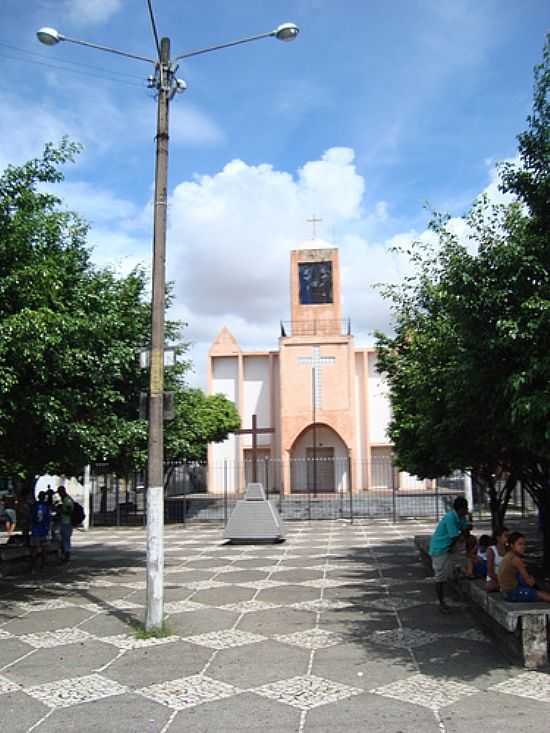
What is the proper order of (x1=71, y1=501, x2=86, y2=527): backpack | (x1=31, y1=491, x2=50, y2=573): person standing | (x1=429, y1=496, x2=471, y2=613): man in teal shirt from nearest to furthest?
(x1=429, y1=496, x2=471, y2=613): man in teal shirt < (x1=31, y1=491, x2=50, y2=573): person standing < (x1=71, y1=501, x2=86, y2=527): backpack

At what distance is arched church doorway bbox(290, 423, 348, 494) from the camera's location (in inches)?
1535

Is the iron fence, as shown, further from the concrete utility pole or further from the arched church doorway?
the concrete utility pole

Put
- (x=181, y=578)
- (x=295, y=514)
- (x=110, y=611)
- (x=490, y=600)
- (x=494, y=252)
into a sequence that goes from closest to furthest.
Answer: (x=494, y=252), (x=490, y=600), (x=110, y=611), (x=181, y=578), (x=295, y=514)

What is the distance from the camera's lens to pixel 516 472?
12883 millimetres

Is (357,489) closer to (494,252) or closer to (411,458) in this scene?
(411,458)

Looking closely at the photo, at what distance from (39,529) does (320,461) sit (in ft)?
89.8

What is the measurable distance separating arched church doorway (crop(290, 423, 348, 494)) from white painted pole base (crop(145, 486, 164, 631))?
3036 centimetres

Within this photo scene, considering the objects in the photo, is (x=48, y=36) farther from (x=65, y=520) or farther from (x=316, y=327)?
(x=316, y=327)

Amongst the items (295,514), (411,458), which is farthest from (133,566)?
(295,514)

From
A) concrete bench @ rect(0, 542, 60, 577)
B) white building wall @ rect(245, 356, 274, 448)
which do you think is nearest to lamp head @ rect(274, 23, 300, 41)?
concrete bench @ rect(0, 542, 60, 577)

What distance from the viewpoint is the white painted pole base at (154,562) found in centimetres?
798

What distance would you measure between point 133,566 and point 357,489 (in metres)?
25.3

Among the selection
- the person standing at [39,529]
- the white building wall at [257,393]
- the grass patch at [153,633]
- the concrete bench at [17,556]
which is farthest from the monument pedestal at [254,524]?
the white building wall at [257,393]

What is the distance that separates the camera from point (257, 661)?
272 inches
